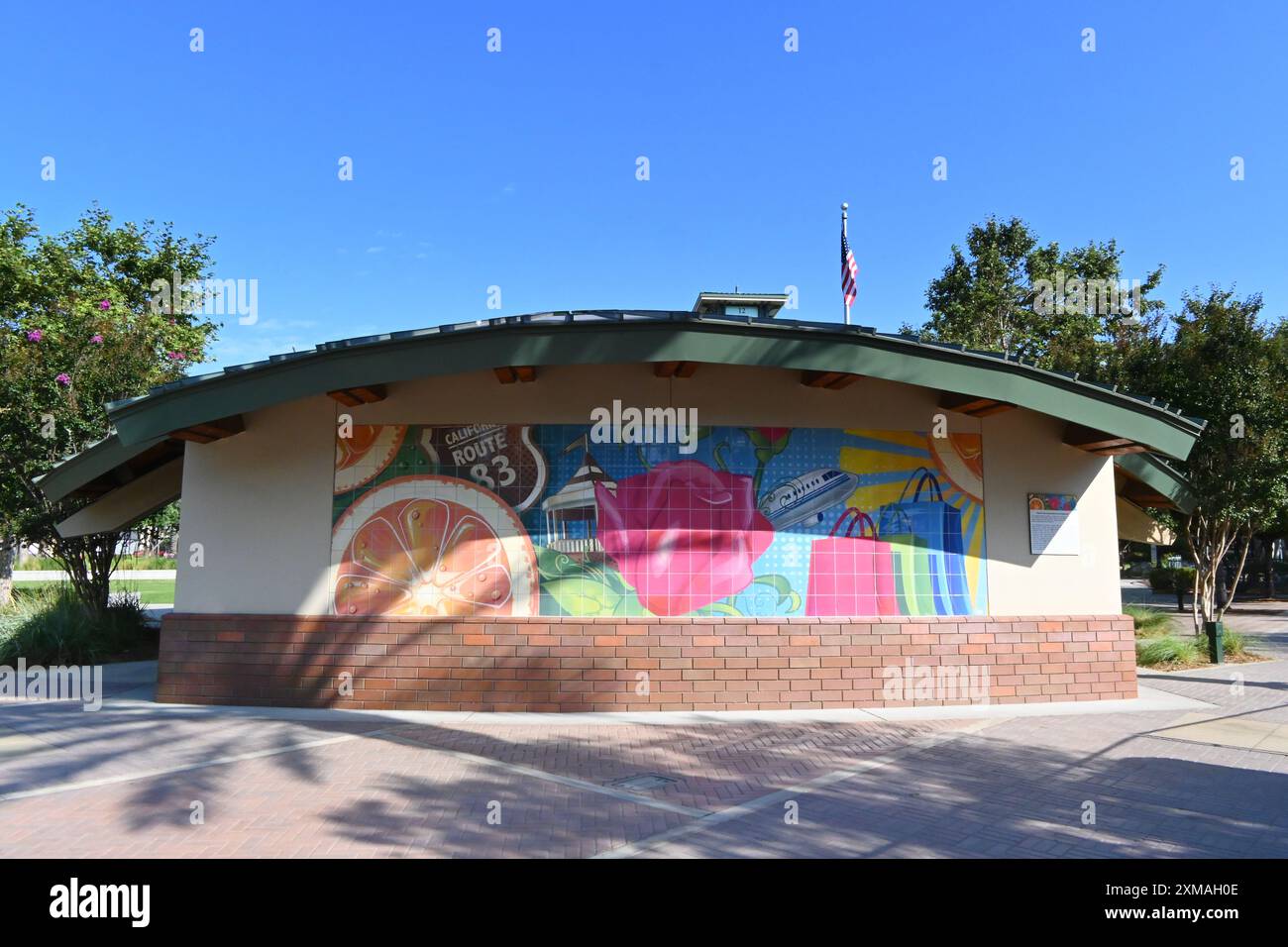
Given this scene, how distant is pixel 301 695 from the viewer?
945 cm

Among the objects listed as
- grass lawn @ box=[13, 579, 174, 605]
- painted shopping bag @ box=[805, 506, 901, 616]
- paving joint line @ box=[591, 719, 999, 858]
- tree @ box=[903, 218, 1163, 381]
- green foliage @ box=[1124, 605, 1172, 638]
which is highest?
tree @ box=[903, 218, 1163, 381]

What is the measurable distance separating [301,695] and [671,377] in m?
5.53

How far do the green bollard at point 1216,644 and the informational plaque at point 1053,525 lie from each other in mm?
5317

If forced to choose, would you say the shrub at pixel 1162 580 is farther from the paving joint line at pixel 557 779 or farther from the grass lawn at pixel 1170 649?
→ the paving joint line at pixel 557 779

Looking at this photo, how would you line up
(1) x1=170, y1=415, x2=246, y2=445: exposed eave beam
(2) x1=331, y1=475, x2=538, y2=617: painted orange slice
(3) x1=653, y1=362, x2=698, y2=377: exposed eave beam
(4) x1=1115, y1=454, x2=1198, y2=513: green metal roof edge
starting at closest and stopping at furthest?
1. (1) x1=170, y1=415, x2=246, y2=445: exposed eave beam
2. (3) x1=653, y1=362, x2=698, y2=377: exposed eave beam
3. (2) x1=331, y1=475, x2=538, y2=617: painted orange slice
4. (4) x1=1115, y1=454, x2=1198, y2=513: green metal roof edge

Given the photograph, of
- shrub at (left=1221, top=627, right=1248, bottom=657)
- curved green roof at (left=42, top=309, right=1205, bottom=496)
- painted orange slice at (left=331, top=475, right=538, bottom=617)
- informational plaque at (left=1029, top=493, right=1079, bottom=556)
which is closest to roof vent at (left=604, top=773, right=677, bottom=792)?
painted orange slice at (left=331, top=475, right=538, bottom=617)

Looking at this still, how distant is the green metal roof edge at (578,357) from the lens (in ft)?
28.6

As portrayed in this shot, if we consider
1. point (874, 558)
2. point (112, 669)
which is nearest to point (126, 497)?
point (112, 669)

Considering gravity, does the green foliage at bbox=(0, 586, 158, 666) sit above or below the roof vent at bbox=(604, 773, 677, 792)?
above

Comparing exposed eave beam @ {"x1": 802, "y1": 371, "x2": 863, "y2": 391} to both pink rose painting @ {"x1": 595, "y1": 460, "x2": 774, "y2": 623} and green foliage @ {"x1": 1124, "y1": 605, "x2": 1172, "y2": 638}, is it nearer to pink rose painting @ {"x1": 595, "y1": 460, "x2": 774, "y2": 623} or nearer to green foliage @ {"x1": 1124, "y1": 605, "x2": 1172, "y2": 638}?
pink rose painting @ {"x1": 595, "y1": 460, "x2": 774, "y2": 623}

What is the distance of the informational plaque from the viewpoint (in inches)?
408

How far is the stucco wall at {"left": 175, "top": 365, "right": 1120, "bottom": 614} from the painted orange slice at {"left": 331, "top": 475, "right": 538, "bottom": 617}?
419 mm

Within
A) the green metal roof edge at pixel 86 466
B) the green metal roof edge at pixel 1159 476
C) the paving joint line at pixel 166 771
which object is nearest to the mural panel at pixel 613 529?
the paving joint line at pixel 166 771
